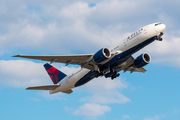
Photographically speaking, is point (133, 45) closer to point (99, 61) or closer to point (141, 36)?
point (141, 36)

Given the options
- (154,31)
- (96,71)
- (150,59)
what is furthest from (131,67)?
(154,31)

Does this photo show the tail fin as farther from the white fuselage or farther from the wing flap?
the white fuselage

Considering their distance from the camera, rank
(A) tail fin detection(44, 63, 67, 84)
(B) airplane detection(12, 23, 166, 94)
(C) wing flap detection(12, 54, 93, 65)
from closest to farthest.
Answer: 1. (B) airplane detection(12, 23, 166, 94)
2. (C) wing flap detection(12, 54, 93, 65)
3. (A) tail fin detection(44, 63, 67, 84)

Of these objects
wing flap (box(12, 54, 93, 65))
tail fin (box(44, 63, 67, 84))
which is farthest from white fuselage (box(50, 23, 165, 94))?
tail fin (box(44, 63, 67, 84))

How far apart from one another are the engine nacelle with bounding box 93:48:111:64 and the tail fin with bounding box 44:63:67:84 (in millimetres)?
11666

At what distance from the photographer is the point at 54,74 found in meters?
43.2

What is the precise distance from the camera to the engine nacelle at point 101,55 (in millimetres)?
30781

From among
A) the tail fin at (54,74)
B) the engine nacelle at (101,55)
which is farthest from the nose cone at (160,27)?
the tail fin at (54,74)

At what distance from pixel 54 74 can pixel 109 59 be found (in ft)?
46.8

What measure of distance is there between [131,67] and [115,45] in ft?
22.3

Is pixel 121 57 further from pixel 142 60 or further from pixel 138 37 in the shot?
pixel 142 60

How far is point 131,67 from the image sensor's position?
38.3m

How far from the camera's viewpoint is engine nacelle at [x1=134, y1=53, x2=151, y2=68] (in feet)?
118


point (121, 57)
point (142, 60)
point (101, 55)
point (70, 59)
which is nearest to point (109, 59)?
point (121, 57)
